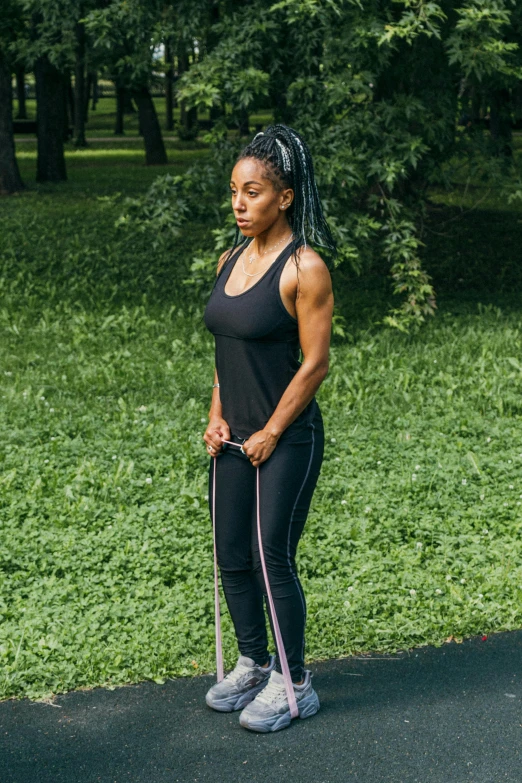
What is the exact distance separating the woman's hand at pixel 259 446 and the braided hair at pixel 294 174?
0.60 metres

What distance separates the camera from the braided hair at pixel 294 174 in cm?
340

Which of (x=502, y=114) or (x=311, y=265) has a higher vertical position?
(x=502, y=114)

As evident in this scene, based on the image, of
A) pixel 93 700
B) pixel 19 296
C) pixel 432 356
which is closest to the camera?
pixel 93 700

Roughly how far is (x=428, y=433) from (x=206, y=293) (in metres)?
4.02

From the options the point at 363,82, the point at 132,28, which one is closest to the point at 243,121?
the point at 132,28

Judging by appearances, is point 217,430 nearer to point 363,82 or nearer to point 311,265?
point 311,265

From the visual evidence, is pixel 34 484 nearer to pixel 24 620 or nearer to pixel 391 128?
pixel 24 620

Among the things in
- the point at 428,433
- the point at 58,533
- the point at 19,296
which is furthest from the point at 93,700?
the point at 19,296

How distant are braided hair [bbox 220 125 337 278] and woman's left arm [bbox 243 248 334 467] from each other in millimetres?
91

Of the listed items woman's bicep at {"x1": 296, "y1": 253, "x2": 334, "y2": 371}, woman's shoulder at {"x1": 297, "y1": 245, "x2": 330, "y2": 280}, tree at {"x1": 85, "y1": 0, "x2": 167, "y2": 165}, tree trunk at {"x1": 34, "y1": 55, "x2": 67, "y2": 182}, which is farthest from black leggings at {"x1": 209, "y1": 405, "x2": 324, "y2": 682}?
tree trunk at {"x1": 34, "y1": 55, "x2": 67, "y2": 182}

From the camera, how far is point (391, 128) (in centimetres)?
902

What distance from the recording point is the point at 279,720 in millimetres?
3607

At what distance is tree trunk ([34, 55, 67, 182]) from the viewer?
819 inches

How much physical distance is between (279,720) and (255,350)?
1306 mm
